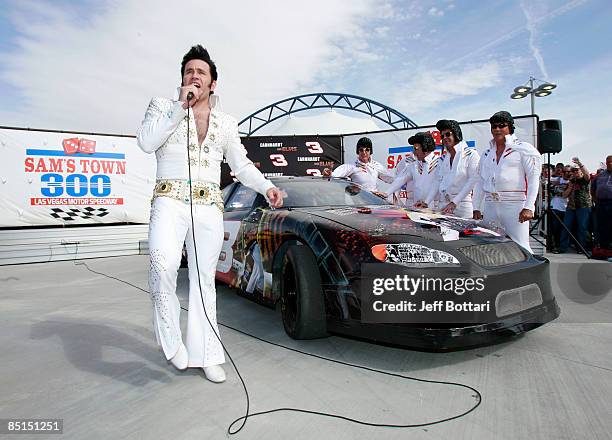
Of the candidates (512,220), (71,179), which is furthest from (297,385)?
(71,179)

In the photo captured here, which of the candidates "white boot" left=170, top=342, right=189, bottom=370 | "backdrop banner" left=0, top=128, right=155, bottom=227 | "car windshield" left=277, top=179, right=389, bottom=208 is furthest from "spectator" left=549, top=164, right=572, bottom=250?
"backdrop banner" left=0, top=128, right=155, bottom=227

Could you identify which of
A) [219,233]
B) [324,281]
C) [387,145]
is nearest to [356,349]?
[324,281]

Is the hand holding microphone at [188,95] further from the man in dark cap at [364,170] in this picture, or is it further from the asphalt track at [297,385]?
the man in dark cap at [364,170]

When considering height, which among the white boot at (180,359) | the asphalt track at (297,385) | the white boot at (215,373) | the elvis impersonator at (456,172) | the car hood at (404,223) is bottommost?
the asphalt track at (297,385)

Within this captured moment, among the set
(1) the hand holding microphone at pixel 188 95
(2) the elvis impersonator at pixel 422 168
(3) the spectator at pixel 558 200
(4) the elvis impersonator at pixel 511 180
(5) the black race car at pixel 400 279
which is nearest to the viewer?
(1) the hand holding microphone at pixel 188 95

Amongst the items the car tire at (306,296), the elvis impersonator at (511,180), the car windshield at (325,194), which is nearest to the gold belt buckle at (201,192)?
the car tire at (306,296)

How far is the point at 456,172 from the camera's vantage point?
4449mm

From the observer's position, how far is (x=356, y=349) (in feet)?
8.58

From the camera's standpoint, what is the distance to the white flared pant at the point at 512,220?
3.59 metres

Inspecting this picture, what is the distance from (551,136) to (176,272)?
19.1 ft

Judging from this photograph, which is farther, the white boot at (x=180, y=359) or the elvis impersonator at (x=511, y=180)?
the elvis impersonator at (x=511, y=180)

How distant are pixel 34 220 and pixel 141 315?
5279mm

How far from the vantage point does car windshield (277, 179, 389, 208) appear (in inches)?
131

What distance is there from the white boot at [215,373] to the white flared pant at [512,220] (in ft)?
8.82
